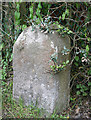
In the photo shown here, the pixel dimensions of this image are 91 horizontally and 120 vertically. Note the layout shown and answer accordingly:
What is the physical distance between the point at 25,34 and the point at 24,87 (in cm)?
77

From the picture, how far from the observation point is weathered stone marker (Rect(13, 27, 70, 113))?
7.35 feet

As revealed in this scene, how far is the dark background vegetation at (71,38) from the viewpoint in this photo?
2.32m

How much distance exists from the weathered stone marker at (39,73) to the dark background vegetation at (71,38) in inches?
4.5

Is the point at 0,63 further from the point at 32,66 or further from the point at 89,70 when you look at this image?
the point at 89,70

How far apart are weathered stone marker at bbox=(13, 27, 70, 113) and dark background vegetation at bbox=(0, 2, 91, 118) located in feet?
0.38

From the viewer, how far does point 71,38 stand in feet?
8.34

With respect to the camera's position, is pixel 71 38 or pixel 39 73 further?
pixel 71 38

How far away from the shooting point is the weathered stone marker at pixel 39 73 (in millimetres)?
2240

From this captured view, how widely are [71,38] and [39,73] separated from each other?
0.75 meters

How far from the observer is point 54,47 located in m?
2.22

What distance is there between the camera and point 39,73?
2.29 m

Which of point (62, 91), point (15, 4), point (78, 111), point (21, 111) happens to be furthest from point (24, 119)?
point (15, 4)

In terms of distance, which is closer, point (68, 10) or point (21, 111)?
point (21, 111)

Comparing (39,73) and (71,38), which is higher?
(71,38)
